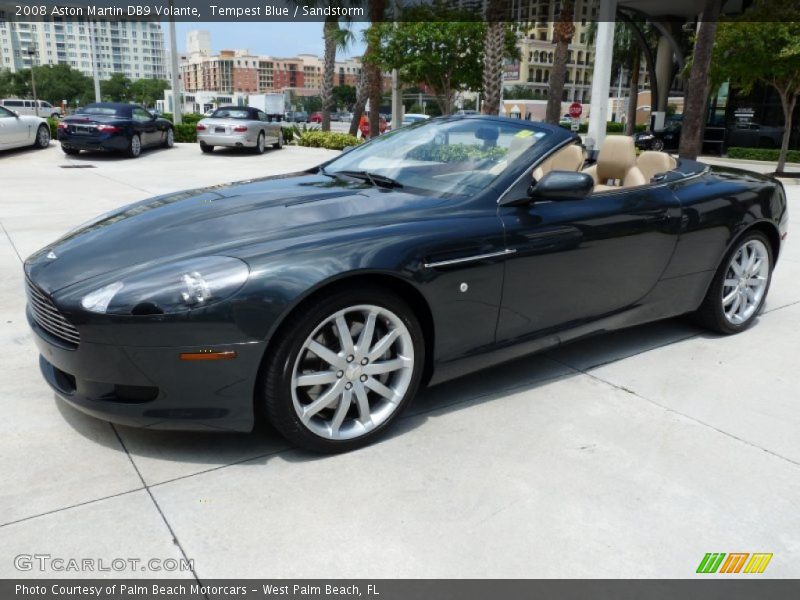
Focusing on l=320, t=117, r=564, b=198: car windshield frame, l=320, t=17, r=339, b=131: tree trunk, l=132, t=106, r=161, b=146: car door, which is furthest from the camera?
l=320, t=17, r=339, b=131: tree trunk

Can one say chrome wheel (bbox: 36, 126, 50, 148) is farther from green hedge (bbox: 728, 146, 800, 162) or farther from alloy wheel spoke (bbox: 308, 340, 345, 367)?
green hedge (bbox: 728, 146, 800, 162)

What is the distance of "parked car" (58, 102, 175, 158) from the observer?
16703 millimetres

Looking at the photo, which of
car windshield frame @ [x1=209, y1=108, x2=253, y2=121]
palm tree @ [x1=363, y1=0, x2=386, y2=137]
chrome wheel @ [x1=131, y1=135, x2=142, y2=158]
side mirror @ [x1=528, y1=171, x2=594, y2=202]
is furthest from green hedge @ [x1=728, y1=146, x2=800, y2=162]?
side mirror @ [x1=528, y1=171, x2=594, y2=202]

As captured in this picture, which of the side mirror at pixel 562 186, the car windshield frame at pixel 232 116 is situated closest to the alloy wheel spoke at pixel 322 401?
the side mirror at pixel 562 186

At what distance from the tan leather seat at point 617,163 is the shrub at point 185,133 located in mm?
20432

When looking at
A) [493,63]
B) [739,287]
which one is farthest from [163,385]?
[493,63]

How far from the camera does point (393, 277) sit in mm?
2898

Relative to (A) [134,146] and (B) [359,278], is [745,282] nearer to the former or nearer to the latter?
(B) [359,278]

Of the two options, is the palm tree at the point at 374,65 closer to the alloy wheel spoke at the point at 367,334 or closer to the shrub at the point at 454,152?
the shrub at the point at 454,152

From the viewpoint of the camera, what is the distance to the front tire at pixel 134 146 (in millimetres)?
17266

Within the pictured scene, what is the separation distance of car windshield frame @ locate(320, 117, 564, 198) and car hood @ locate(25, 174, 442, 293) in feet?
0.63
